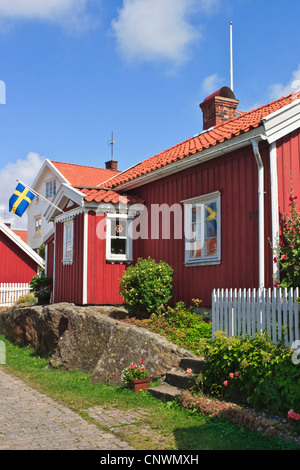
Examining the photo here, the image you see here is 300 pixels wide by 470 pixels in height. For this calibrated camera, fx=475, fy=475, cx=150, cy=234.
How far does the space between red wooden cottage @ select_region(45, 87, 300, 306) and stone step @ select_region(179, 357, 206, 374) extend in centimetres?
193

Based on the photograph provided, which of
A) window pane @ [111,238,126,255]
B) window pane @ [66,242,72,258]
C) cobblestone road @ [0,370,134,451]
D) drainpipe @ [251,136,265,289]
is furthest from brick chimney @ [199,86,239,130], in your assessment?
cobblestone road @ [0,370,134,451]

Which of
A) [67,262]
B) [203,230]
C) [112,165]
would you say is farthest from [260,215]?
[112,165]

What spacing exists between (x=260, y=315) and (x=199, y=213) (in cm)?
415

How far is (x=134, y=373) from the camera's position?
7.95 meters

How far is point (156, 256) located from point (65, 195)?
3.37 m

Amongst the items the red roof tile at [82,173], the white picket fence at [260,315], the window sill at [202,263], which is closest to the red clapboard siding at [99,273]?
the window sill at [202,263]

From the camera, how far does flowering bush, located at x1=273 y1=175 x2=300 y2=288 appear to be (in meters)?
8.16

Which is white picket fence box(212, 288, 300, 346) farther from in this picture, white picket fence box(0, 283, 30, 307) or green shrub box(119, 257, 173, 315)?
white picket fence box(0, 283, 30, 307)

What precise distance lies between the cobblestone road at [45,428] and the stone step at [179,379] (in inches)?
69.5

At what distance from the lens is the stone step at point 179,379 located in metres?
7.38

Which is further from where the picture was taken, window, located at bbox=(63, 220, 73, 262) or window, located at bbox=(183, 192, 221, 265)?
window, located at bbox=(63, 220, 73, 262)

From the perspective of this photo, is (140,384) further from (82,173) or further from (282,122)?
(82,173)

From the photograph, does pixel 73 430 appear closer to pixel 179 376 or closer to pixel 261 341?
pixel 179 376

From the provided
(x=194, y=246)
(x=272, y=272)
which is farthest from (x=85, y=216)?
(x=272, y=272)
